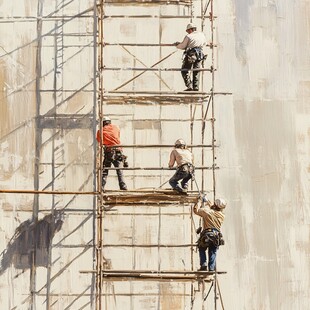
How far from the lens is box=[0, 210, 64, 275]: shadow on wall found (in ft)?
62.2

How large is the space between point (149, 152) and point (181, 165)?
6.68 ft

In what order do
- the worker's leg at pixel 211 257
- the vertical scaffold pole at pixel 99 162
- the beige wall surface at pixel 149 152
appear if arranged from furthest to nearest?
the beige wall surface at pixel 149 152 < the vertical scaffold pole at pixel 99 162 < the worker's leg at pixel 211 257

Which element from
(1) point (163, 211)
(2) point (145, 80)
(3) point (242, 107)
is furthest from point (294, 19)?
(1) point (163, 211)

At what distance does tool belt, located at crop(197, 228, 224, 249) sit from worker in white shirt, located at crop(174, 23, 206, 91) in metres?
2.92

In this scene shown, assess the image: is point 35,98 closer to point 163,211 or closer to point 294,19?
point 163,211

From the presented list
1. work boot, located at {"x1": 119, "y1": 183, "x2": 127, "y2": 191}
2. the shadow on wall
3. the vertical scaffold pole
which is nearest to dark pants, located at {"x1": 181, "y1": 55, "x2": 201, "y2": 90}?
the vertical scaffold pole

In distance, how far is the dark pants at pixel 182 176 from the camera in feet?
57.2

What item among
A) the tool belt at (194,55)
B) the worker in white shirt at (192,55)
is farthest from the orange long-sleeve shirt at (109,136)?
the tool belt at (194,55)

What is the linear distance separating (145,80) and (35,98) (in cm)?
237

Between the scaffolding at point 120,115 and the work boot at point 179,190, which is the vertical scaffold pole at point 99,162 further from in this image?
the work boot at point 179,190

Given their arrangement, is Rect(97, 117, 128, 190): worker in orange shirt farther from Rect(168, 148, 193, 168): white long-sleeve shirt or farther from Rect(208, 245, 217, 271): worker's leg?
Rect(208, 245, 217, 271): worker's leg

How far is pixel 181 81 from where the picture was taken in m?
19.6

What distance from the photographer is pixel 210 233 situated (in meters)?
17.1

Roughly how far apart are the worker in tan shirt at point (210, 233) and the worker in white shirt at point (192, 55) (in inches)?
98.0
